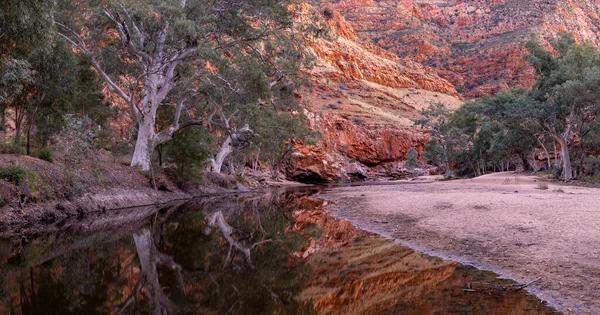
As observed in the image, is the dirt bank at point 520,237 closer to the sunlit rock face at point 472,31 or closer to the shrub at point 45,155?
the shrub at point 45,155

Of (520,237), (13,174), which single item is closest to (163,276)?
(520,237)

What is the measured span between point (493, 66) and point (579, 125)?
86315 millimetres

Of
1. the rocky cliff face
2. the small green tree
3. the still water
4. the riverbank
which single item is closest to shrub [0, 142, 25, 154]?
the riverbank

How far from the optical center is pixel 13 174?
11.5m

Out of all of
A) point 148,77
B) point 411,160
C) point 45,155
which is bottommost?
point 411,160

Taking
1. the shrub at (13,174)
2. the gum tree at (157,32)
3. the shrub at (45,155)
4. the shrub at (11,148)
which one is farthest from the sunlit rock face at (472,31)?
the shrub at (13,174)

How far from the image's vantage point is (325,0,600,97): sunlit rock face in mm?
103312

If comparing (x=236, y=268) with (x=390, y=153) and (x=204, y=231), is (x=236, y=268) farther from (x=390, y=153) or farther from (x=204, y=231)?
(x=390, y=153)

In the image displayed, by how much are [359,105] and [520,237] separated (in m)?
65.4

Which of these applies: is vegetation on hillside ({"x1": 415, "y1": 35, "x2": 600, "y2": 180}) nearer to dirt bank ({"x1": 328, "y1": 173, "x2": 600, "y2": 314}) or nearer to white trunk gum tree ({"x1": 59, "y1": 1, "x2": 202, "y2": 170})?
dirt bank ({"x1": 328, "y1": 173, "x2": 600, "y2": 314})

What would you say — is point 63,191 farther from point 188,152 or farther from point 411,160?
point 411,160

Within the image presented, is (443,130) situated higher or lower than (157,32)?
lower

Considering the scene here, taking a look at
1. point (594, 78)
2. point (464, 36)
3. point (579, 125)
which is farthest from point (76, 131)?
point (464, 36)

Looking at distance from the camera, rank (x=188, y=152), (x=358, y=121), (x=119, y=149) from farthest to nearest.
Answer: (x=358, y=121), (x=119, y=149), (x=188, y=152)
